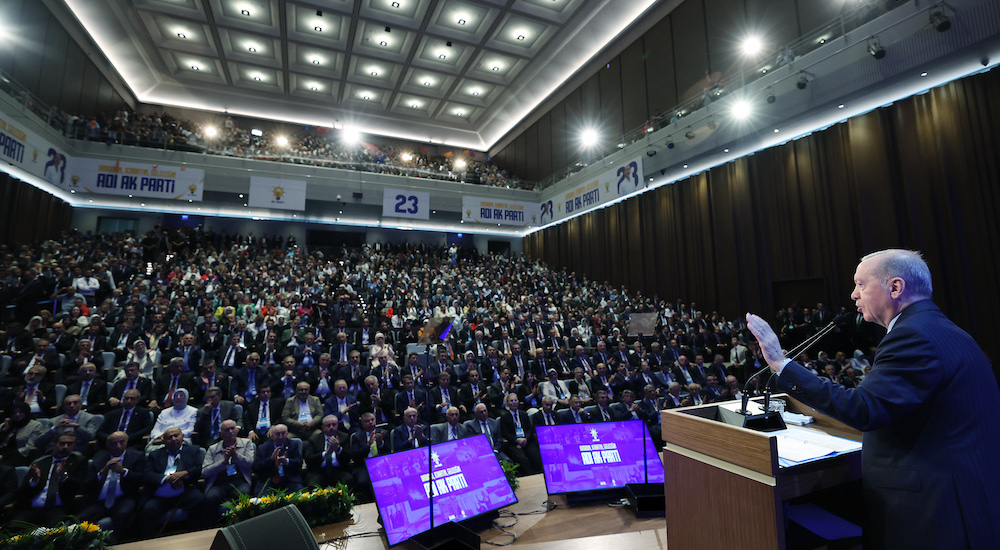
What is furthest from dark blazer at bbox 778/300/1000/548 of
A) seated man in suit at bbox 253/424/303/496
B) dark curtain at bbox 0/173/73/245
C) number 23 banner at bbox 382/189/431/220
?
dark curtain at bbox 0/173/73/245

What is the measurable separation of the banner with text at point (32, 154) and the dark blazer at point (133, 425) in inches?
264

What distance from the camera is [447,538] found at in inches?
70.9

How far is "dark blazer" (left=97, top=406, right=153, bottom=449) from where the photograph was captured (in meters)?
4.45

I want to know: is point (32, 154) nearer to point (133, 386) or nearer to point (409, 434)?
point (133, 386)

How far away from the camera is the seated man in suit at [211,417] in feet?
15.2

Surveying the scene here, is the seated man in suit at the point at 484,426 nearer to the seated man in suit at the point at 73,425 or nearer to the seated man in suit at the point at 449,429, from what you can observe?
the seated man in suit at the point at 449,429

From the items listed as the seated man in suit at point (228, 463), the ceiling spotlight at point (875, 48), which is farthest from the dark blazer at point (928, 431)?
the ceiling spotlight at point (875, 48)

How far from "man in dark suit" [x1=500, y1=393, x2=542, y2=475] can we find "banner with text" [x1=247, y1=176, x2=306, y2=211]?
7.88 m

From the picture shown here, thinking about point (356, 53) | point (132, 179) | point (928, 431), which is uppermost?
point (356, 53)

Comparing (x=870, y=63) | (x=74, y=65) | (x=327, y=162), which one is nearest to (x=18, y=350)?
(x=327, y=162)

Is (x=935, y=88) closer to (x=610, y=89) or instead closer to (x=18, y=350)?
(x=610, y=89)

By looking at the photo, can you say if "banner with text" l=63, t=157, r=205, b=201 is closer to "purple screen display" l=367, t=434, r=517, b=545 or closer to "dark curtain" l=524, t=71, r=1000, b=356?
"purple screen display" l=367, t=434, r=517, b=545

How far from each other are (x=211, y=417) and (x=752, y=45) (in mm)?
12441

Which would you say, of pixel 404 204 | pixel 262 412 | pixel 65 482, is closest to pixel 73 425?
pixel 65 482
